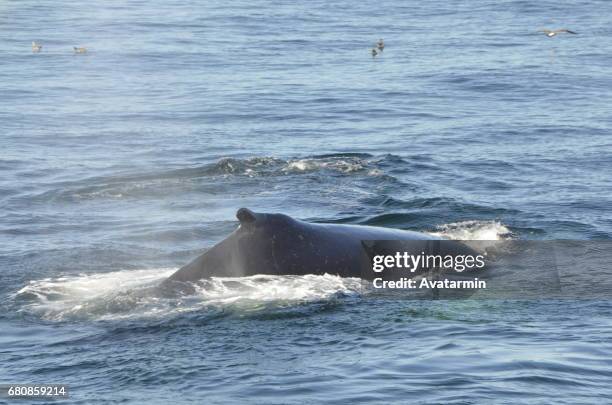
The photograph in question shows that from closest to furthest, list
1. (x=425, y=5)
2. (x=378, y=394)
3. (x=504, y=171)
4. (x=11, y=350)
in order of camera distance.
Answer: (x=378, y=394)
(x=11, y=350)
(x=504, y=171)
(x=425, y=5)

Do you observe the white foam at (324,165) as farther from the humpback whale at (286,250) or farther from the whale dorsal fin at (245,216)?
the whale dorsal fin at (245,216)

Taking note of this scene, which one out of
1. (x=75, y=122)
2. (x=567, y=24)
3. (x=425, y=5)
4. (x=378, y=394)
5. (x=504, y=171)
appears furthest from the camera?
(x=425, y=5)

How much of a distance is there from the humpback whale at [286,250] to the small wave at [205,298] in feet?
0.29

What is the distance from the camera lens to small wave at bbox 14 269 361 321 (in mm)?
12633

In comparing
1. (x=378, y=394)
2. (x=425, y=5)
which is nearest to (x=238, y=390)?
(x=378, y=394)

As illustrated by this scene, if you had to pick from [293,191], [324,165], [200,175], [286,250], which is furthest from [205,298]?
[324,165]

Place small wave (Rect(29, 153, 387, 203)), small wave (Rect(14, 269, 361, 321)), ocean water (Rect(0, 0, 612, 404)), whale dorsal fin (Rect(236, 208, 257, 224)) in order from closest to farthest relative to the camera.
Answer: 1. ocean water (Rect(0, 0, 612, 404))
2. whale dorsal fin (Rect(236, 208, 257, 224))
3. small wave (Rect(14, 269, 361, 321))
4. small wave (Rect(29, 153, 387, 203))

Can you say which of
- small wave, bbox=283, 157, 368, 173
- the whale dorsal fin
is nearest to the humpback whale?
the whale dorsal fin

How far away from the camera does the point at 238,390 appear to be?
10602 millimetres

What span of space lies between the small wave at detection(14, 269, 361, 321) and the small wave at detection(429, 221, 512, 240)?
3907 millimetres

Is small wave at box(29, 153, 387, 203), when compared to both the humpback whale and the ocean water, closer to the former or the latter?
the ocean water

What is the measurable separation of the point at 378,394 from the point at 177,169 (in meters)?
13.7

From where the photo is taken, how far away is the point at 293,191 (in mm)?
20688

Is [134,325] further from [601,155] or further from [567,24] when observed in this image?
[567,24]
